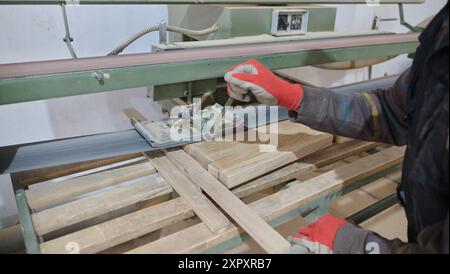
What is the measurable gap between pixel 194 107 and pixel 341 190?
558mm

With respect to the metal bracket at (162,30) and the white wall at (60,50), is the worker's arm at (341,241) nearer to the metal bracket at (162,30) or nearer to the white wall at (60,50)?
the metal bracket at (162,30)

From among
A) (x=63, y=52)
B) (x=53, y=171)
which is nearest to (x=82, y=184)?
(x=53, y=171)

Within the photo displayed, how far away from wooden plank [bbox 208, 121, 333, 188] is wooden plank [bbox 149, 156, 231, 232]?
0.25ft

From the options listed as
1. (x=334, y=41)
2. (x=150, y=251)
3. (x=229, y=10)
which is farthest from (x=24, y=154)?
(x=334, y=41)

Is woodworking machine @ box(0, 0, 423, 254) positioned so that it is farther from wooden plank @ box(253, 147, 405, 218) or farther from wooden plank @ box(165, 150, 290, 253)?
wooden plank @ box(253, 147, 405, 218)

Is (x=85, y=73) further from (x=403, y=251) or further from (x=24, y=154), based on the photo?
(x=403, y=251)

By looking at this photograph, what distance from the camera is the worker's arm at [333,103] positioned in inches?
34.8

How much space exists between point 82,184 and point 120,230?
0.26m

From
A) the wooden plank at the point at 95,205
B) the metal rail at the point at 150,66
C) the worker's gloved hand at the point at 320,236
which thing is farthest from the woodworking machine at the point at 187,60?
the worker's gloved hand at the point at 320,236

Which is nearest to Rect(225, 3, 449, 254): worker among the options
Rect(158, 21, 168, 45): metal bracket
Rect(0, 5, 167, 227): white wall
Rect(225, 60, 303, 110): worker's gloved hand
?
Rect(225, 60, 303, 110): worker's gloved hand

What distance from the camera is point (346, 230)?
81cm

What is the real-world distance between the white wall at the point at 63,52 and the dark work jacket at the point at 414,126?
128 centimetres

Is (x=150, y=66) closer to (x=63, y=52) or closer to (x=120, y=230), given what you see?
(x=120, y=230)

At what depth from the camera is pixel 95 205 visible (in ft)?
2.73
